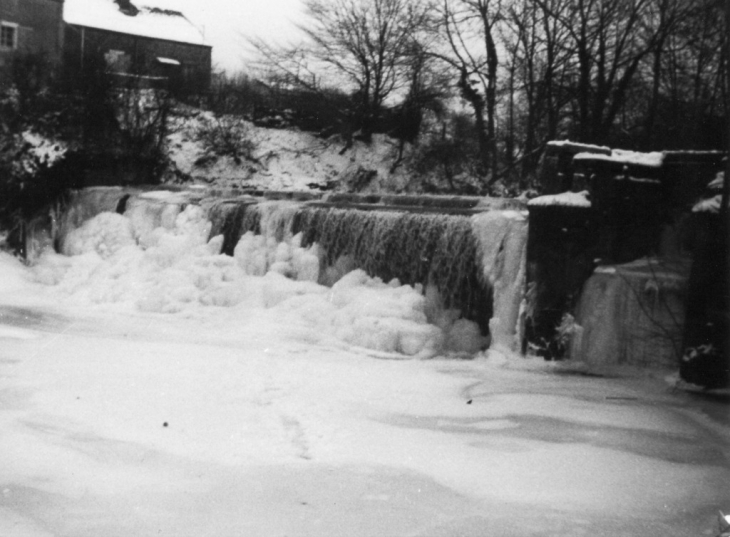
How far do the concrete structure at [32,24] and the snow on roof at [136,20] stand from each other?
18.7 inches

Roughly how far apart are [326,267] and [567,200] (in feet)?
12.2

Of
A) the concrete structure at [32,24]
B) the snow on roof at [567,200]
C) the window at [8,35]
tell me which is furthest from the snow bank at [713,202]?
the window at [8,35]

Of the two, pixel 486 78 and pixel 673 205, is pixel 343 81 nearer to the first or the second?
pixel 486 78

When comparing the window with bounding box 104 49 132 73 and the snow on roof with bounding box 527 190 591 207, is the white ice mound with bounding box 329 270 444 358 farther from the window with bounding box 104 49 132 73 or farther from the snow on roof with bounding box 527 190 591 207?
the window with bounding box 104 49 132 73

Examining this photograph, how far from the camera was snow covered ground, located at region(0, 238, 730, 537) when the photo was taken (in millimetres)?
3994

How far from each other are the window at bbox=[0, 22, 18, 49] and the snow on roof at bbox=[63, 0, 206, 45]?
1945 mm

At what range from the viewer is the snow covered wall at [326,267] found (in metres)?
8.77

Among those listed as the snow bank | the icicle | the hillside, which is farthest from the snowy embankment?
the snow bank

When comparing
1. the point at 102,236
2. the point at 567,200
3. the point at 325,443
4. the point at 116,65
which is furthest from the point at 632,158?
the point at 116,65

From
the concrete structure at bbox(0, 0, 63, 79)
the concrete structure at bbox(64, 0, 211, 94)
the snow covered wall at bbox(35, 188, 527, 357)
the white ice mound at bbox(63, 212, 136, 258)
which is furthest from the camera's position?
the concrete structure at bbox(64, 0, 211, 94)

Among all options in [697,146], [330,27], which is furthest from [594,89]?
[330,27]

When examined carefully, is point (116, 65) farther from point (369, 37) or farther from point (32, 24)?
point (32, 24)

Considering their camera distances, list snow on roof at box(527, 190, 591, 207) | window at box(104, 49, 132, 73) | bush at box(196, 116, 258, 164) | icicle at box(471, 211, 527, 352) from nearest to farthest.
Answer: snow on roof at box(527, 190, 591, 207) → icicle at box(471, 211, 527, 352) → window at box(104, 49, 132, 73) → bush at box(196, 116, 258, 164)

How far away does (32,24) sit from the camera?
1172 inches
